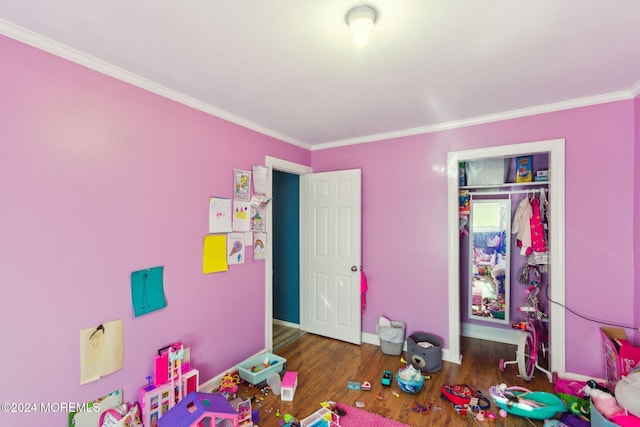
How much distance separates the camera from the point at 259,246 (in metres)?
3.00

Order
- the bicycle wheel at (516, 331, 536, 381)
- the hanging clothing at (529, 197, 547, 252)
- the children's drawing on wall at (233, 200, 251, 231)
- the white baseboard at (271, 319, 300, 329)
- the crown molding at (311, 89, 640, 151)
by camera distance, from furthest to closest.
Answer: the white baseboard at (271, 319, 300, 329) < the hanging clothing at (529, 197, 547, 252) < the children's drawing on wall at (233, 200, 251, 231) < the bicycle wheel at (516, 331, 536, 381) < the crown molding at (311, 89, 640, 151)

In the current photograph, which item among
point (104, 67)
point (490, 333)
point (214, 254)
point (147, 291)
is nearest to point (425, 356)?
point (490, 333)

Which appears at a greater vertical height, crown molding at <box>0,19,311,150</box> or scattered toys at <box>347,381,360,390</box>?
crown molding at <box>0,19,311,150</box>

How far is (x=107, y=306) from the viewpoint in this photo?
1.86 meters

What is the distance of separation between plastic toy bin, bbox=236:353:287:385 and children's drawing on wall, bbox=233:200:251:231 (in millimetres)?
1275

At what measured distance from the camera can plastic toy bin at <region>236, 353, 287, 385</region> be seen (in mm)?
2531

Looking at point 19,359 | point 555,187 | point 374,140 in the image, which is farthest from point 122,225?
point 555,187

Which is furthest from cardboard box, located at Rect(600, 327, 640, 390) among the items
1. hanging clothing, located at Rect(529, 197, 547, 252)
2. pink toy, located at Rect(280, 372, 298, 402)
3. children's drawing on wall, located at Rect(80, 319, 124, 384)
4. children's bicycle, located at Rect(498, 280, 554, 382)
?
children's drawing on wall, located at Rect(80, 319, 124, 384)

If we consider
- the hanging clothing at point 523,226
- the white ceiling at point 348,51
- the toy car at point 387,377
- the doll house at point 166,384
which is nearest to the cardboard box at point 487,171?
the hanging clothing at point 523,226

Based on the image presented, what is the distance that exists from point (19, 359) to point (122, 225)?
2.78 feet

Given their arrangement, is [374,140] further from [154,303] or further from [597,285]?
[154,303]

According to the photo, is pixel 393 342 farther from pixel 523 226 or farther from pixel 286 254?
pixel 523 226

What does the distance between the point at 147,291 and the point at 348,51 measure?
2.10 metres

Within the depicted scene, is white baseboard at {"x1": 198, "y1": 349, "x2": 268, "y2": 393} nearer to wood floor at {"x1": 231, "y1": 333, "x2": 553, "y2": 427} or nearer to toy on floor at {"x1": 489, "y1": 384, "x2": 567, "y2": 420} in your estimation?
wood floor at {"x1": 231, "y1": 333, "x2": 553, "y2": 427}
